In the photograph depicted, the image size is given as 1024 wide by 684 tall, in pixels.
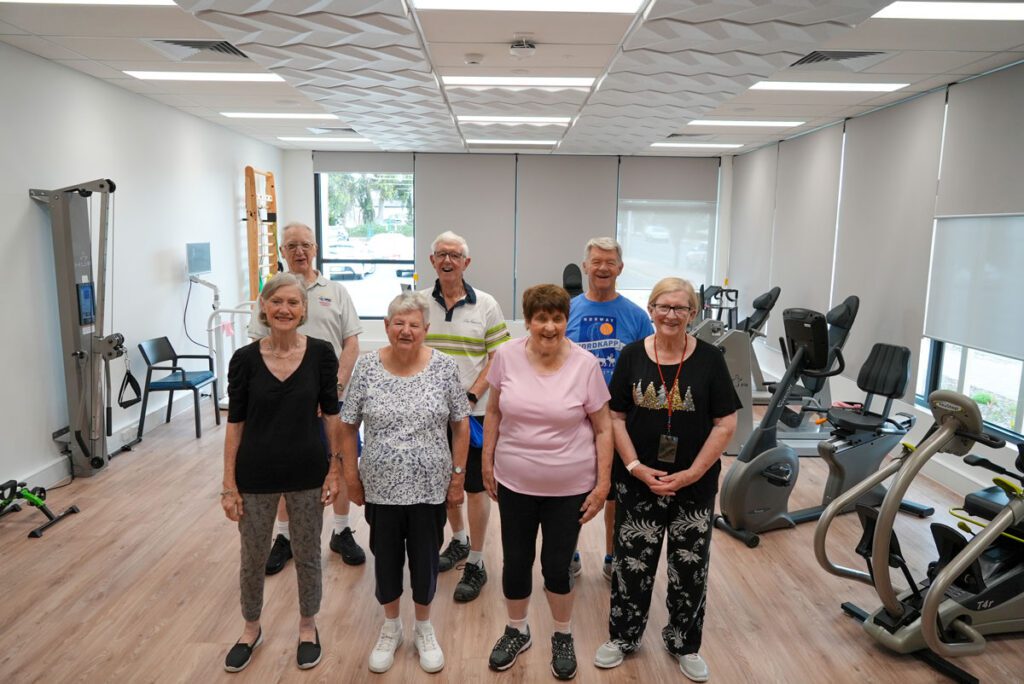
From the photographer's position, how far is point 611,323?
2.90 m

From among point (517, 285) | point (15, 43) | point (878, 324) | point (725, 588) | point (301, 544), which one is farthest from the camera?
point (517, 285)

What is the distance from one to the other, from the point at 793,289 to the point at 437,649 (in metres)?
6.07

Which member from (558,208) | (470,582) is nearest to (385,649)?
(470,582)

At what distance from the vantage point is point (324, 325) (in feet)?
10.6

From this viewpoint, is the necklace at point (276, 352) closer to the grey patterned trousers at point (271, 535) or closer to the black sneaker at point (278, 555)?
the grey patterned trousers at point (271, 535)

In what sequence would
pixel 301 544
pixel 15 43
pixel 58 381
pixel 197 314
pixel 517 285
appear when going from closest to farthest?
pixel 301 544 → pixel 15 43 → pixel 58 381 → pixel 197 314 → pixel 517 285

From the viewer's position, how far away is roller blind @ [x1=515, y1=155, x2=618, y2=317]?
30.7 feet

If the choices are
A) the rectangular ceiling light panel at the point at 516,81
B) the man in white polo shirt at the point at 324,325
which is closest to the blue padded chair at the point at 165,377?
the man in white polo shirt at the point at 324,325

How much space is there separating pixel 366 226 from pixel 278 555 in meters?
7.11

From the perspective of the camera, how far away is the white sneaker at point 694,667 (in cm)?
245

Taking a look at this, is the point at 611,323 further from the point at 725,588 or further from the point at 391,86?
the point at 391,86

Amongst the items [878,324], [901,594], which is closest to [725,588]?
[901,594]

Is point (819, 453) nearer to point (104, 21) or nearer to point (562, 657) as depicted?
point (562, 657)

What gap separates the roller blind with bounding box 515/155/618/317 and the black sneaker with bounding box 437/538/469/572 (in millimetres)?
6405
